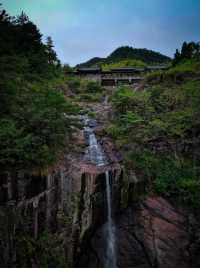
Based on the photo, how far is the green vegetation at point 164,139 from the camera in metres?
8.80

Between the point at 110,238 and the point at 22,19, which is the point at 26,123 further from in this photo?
the point at 22,19

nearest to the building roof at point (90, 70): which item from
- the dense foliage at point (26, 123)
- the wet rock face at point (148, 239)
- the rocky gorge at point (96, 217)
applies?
the dense foliage at point (26, 123)

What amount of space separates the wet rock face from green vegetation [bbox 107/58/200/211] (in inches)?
32.1

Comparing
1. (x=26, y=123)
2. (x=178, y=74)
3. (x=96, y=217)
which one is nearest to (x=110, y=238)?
(x=96, y=217)

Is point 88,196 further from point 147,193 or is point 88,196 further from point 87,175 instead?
point 147,193

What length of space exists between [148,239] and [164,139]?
17.2ft

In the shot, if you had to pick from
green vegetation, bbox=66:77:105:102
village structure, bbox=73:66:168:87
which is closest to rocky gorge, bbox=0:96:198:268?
green vegetation, bbox=66:77:105:102

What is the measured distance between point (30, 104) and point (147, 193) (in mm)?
6580

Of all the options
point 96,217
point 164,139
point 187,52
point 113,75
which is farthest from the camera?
point 113,75

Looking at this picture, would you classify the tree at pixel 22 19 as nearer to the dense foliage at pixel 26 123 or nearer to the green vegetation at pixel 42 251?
the dense foliage at pixel 26 123

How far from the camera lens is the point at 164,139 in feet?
36.8

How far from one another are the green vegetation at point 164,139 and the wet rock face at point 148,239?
0.82m

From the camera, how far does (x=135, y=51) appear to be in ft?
210

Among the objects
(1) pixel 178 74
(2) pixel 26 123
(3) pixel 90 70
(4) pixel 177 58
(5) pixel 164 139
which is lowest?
(5) pixel 164 139
